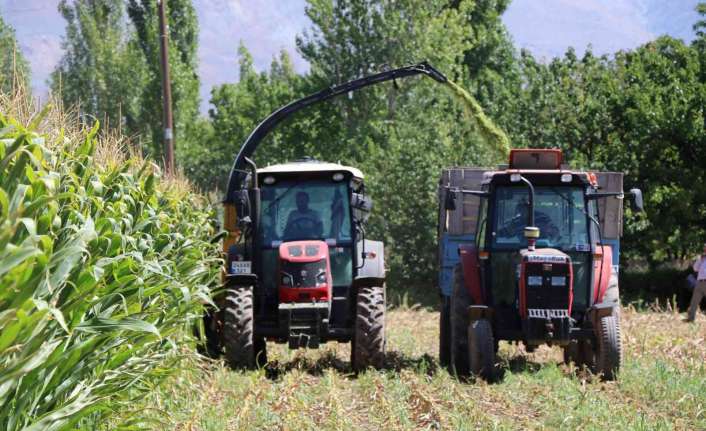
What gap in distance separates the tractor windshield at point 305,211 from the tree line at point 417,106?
5360 millimetres

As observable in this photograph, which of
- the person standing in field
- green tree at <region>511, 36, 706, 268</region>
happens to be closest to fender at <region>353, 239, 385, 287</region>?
the person standing in field

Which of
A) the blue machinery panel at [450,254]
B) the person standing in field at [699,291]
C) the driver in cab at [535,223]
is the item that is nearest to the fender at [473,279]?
the driver in cab at [535,223]

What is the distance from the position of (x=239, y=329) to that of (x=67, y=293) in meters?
5.20

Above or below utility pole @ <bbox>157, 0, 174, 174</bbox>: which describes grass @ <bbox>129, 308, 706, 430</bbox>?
below

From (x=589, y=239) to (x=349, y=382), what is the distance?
2786mm

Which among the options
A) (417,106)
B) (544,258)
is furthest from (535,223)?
(417,106)

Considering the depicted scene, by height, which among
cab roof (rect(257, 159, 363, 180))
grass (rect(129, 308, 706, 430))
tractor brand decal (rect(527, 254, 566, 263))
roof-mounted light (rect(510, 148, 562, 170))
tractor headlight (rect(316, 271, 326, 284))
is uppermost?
roof-mounted light (rect(510, 148, 562, 170))

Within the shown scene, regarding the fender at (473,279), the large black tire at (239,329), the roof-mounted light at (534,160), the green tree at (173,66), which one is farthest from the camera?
the green tree at (173,66)

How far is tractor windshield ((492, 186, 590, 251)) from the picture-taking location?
1002 centimetres

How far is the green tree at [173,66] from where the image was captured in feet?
120

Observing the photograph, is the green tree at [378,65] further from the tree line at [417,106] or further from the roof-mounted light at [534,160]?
the roof-mounted light at [534,160]

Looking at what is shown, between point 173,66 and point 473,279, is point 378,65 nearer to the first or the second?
point 173,66

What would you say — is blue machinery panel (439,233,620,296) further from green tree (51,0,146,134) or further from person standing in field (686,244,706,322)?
green tree (51,0,146,134)

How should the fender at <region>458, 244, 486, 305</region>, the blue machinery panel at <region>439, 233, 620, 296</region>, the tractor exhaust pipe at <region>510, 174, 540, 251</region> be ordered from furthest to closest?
the blue machinery panel at <region>439, 233, 620, 296</region>, the fender at <region>458, 244, 486, 305</region>, the tractor exhaust pipe at <region>510, 174, 540, 251</region>
